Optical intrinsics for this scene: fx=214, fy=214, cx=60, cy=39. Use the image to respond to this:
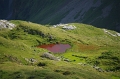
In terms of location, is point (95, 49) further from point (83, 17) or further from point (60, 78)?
point (83, 17)

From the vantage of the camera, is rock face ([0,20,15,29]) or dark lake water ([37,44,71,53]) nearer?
dark lake water ([37,44,71,53])

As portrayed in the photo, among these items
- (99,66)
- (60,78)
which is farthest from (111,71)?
(60,78)

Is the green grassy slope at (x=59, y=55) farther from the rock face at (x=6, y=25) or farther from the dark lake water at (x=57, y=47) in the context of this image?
the rock face at (x=6, y=25)

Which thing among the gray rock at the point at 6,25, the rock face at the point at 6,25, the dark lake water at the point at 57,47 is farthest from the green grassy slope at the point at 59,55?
the rock face at the point at 6,25

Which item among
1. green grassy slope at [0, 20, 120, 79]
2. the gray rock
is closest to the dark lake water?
green grassy slope at [0, 20, 120, 79]

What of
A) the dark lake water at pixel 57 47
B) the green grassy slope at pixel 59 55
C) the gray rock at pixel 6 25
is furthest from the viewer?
the gray rock at pixel 6 25

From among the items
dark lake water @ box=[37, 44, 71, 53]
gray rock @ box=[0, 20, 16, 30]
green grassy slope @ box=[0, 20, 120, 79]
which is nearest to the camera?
green grassy slope @ box=[0, 20, 120, 79]

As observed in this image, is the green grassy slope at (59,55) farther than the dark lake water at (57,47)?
No

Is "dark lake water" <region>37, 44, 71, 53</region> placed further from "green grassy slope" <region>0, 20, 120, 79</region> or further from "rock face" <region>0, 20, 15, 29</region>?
"rock face" <region>0, 20, 15, 29</region>

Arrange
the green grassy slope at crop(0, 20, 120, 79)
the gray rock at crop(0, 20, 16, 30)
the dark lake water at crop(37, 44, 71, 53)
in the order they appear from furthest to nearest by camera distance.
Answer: the gray rock at crop(0, 20, 16, 30) < the dark lake water at crop(37, 44, 71, 53) < the green grassy slope at crop(0, 20, 120, 79)
